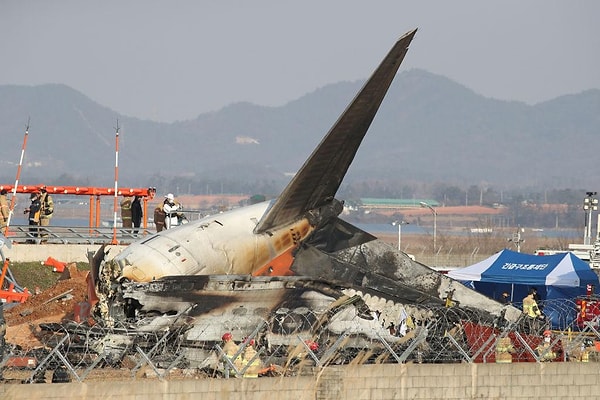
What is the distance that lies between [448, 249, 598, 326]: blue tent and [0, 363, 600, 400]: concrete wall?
1434 centimetres

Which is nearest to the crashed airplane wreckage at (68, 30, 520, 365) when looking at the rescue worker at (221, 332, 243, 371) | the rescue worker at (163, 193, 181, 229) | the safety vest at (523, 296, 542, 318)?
the safety vest at (523, 296, 542, 318)

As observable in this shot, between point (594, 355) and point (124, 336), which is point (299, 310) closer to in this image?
point (124, 336)

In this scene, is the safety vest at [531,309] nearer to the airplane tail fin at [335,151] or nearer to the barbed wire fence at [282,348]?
the barbed wire fence at [282,348]

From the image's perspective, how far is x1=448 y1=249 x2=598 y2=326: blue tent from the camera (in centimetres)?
3925

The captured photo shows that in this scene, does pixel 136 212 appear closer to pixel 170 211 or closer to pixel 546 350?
pixel 170 211

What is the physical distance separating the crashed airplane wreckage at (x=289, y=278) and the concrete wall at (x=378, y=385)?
212 cm

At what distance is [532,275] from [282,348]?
18061 mm

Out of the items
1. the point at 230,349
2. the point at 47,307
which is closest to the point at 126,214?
the point at 47,307

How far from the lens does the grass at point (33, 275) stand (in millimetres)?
40156

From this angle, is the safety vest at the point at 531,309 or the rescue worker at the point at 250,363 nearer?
Result: the rescue worker at the point at 250,363

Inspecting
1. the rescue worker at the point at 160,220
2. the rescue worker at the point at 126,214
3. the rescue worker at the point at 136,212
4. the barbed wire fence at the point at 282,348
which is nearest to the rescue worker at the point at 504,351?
the barbed wire fence at the point at 282,348

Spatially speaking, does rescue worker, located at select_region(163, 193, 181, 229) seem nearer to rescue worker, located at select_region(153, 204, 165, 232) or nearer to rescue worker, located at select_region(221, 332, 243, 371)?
rescue worker, located at select_region(153, 204, 165, 232)

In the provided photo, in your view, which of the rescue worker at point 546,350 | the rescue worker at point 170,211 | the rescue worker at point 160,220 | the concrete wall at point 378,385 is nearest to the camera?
the concrete wall at point 378,385

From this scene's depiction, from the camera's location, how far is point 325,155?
3002 centimetres
